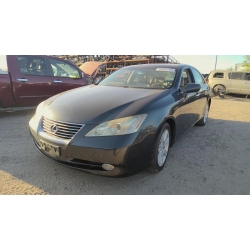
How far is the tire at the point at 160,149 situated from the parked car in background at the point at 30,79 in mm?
3901

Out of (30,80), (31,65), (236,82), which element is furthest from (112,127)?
(236,82)

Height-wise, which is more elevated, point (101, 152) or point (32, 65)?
point (32, 65)

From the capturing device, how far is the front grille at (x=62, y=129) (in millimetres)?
2180

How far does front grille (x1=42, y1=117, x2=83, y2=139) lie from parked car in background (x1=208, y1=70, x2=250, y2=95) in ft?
36.8

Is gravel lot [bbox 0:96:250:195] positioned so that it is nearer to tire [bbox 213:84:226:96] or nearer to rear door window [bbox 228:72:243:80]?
tire [bbox 213:84:226:96]

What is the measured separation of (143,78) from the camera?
3.44 meters

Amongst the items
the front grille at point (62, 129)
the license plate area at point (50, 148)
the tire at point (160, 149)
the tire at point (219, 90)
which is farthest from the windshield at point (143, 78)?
the tire at point (219, 90)

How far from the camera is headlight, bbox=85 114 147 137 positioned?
211 centimetres

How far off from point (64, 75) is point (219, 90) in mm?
9202

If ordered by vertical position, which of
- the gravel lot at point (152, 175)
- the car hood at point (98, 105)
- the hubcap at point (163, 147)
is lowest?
the gravel lot at point (152, 175)

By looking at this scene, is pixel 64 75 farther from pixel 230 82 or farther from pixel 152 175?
pixel 230 82

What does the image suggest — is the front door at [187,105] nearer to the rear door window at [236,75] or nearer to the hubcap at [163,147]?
the hubcap at [163,147]
